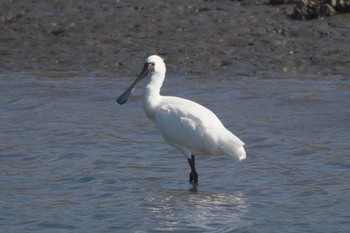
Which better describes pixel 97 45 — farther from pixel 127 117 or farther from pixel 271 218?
pixel 271 218

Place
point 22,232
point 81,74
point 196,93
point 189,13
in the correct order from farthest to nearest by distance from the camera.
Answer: point 189,13
point 81,74
point 196,93
point 22,232

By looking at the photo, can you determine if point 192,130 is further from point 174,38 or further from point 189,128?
point 174,38

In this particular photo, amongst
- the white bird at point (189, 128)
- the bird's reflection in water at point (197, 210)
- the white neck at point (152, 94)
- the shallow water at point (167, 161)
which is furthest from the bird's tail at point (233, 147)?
the white neck at point (152, 94)

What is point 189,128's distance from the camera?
944 cm

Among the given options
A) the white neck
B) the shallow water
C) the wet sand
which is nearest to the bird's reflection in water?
the shallow water

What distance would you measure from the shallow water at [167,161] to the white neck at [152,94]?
57 cm

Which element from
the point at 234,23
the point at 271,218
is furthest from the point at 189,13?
the point at 271,218

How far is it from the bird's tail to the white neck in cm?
75

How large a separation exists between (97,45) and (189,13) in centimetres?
145

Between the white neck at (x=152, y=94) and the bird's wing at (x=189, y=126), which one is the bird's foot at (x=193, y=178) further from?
the white neck at (x=152, y=94)

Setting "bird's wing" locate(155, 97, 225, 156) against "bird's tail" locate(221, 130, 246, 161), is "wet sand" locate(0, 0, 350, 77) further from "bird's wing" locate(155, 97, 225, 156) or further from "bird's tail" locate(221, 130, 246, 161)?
"bird's tail" locate(221, 130, 246, 161)

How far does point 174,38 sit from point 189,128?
16.6 ft

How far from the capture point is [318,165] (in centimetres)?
979

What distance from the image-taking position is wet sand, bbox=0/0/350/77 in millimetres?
13570
